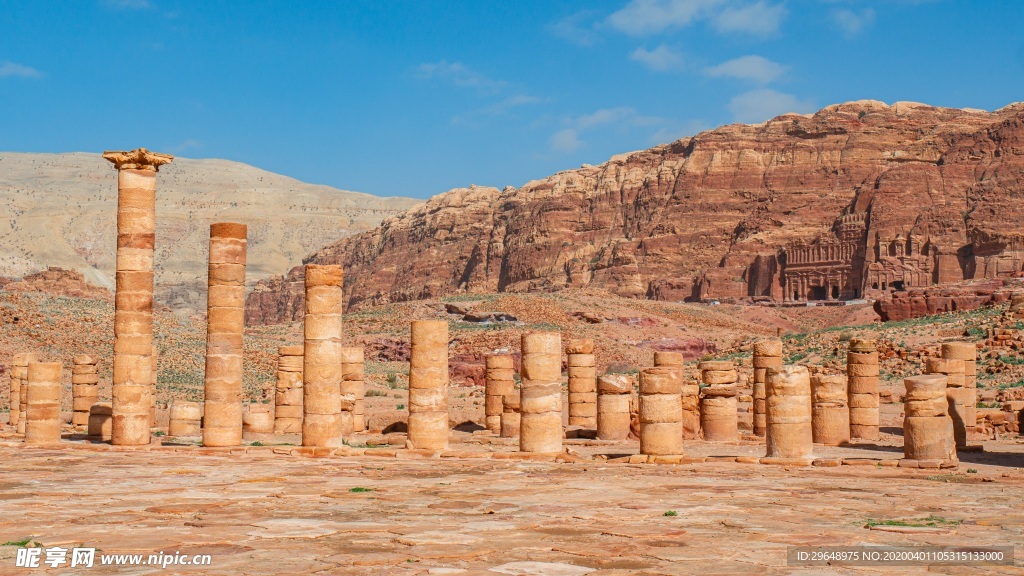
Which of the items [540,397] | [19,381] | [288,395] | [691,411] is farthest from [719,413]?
[19,381]

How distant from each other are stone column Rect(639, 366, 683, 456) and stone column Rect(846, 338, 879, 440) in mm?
6453

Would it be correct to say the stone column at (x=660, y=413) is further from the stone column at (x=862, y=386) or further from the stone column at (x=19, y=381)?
the stone column at (x=19, y=381)

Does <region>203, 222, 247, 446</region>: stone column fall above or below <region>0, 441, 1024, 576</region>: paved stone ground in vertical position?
above

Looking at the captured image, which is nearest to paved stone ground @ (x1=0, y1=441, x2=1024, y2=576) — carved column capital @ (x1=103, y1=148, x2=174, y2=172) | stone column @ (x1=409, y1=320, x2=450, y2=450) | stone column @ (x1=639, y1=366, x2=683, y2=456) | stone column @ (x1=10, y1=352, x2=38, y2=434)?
stone column @ (x1=639, y1=366, x2=683, y2=456)

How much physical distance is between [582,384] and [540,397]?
18.5 ft

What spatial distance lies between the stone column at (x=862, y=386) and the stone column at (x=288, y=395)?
11306 mm

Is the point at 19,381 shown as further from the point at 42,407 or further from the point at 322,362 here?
the point at 322,362

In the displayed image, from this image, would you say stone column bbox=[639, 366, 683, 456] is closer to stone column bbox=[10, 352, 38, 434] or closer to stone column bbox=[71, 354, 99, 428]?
stone column bbox=[71, 354, 99, 428]

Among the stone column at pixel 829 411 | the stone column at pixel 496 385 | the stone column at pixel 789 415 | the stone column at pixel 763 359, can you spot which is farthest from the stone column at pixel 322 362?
the stone column at pixel 763 359

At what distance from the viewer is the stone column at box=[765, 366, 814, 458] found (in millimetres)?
16875

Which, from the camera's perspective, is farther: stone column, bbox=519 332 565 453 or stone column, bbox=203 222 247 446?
stone column, bbox=203 222 247 446

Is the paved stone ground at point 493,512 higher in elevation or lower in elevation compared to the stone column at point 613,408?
lower

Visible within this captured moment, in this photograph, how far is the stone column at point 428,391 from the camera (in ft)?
60.6

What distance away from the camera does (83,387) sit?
1022 inches
